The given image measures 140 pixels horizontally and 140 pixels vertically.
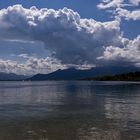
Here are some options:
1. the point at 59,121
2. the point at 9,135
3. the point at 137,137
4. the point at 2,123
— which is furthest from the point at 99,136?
the point at 2,123

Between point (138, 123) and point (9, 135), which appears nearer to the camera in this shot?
point (9, 135)

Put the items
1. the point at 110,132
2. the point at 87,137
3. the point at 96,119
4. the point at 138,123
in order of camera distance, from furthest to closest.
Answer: the point at 96,119 < the point at 138,123 < the point at 110,132 < the point at 87,137

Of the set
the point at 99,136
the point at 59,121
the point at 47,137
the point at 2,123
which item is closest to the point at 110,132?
the point at 99,136

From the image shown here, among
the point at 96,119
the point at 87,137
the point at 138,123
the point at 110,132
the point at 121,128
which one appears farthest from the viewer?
the point at 96,119

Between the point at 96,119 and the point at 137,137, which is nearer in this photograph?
the point at 137,137

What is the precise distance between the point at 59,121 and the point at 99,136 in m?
12.0

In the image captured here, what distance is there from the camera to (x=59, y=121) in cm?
4406

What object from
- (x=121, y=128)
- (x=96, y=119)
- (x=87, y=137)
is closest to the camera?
(x=87, y=137)

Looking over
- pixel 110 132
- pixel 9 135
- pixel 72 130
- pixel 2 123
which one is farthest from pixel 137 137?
pixel 2 123

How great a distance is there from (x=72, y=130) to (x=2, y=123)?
10.6 meters

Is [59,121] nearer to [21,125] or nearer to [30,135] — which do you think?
[21,125]

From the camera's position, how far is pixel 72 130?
119 feet

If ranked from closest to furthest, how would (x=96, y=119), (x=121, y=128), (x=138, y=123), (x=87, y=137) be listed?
(x=87, y=137) → (x=121, y=128) → (x=138, y=123) → (x=96, y=119)

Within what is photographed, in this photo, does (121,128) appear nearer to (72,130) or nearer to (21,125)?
(72,130)
